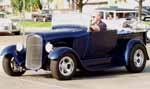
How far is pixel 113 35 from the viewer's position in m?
13.0

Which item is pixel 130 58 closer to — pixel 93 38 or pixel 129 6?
pixel 93 38

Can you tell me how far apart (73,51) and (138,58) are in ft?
7.50

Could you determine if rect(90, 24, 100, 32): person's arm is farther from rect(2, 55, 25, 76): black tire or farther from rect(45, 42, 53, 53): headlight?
rect(2, 55, 25, 76): black tire

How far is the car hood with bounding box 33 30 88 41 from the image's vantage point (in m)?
11.8

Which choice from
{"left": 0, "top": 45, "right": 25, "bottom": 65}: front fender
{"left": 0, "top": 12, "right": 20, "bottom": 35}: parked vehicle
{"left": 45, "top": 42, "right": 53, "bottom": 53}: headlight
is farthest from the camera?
{"left": 0, "top": 12, "right": 20, "bottom": 35}: parked vehicle

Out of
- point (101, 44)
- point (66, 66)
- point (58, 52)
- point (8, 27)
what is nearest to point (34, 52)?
point (58, 52)

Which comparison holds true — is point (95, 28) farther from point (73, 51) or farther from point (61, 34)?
point (73, 51)

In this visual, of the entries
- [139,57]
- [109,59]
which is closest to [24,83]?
[109,59]

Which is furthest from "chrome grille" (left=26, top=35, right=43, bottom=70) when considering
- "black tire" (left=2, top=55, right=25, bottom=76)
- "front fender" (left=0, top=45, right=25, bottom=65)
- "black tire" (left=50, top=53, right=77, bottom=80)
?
"black tire" (left=2, top=55, right=25, bottom=76)

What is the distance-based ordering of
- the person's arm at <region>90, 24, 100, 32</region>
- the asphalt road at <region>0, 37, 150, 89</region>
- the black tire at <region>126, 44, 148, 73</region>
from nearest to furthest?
the asphalt road at <region>0, 37, 150, 89</region> < the person's arm at <region>90, 24, 100, 32</region> < the black tire at <region>126, 44, 148, 73</region>

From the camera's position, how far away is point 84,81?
11.7 metres

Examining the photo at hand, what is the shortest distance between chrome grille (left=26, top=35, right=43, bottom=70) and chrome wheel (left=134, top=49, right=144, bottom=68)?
9.04 ft

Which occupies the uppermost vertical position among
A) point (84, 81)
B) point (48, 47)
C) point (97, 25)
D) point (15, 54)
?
point (97, 25)

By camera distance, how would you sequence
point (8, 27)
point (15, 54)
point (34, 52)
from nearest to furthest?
point (34, 52) → point (15, 54) → point (8, 27)
